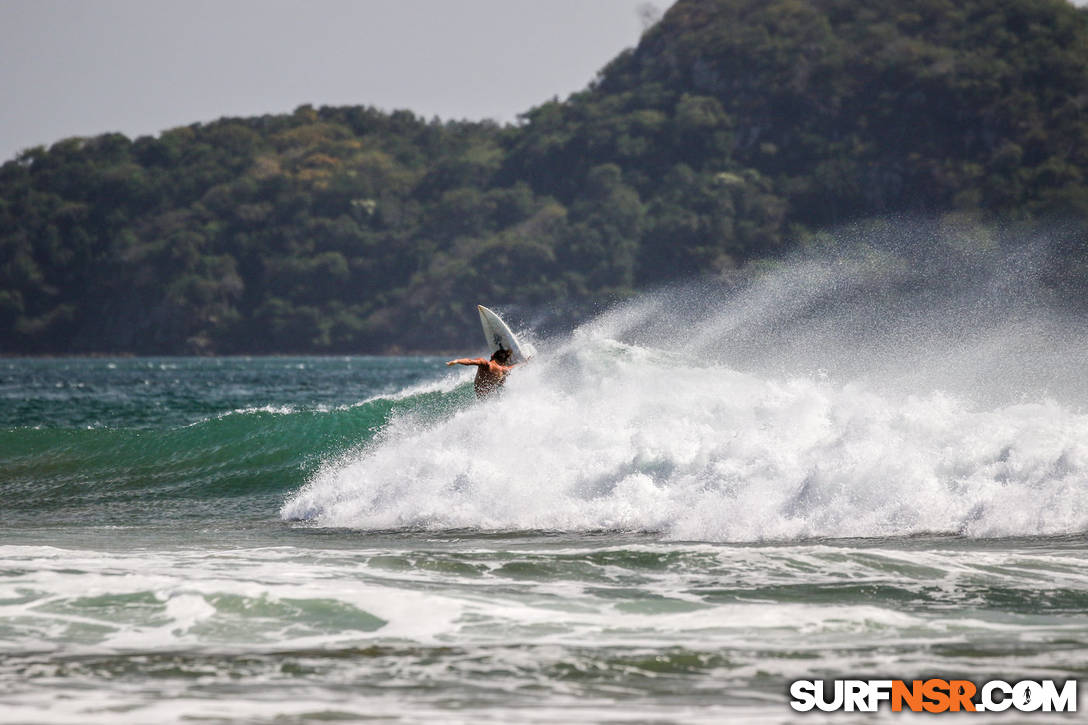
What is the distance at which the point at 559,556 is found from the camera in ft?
44.4

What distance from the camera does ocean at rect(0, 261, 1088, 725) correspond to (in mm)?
9023

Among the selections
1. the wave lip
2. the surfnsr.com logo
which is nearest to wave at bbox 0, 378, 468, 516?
the wave lip

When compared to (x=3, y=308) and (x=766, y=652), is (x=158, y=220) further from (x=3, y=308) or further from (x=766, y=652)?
(x=766, y=652)

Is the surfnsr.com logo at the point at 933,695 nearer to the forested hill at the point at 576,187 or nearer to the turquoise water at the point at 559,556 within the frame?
the turquoise water at the point at 559,556

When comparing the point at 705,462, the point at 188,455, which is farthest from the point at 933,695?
the point at 188,455

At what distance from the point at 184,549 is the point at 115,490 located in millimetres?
7546

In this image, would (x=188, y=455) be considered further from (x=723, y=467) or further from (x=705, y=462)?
(x=723, y=467)

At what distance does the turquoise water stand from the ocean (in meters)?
0.04

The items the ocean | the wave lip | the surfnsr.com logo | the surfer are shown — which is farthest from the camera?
the surfer

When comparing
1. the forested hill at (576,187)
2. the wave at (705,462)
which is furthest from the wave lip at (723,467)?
the forested hill at (576,187)

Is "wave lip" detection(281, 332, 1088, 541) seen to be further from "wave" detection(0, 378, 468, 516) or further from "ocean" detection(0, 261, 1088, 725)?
Answer: "wave" detection(0, 378, 468, 516)

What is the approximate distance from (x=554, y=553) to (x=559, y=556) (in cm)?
24

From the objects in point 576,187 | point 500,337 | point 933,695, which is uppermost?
point 576,187

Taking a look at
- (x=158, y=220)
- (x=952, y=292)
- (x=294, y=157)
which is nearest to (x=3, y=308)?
(x=158, y=220)
